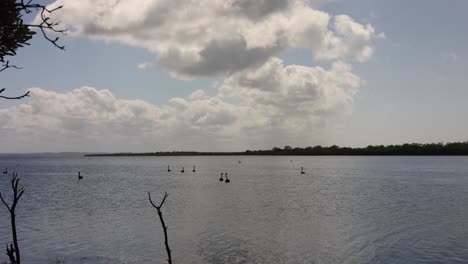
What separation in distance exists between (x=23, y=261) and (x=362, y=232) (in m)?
24.4

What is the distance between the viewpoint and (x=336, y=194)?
218ft

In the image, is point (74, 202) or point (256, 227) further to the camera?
point (74, 202)

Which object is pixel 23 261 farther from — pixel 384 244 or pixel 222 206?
pixel 222 206

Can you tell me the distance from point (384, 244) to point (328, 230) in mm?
6130

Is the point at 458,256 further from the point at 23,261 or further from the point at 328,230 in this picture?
the point at 23,261

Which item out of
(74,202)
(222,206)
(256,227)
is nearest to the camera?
(256,227)

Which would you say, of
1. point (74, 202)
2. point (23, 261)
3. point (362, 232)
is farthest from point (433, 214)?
point (74, 202)

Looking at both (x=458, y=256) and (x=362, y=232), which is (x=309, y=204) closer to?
(x=362, y=232)

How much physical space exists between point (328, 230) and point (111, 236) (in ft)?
56.9

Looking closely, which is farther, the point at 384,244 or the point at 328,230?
the point at 328,230

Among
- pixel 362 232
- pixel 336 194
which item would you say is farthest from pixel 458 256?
pixel 336 194

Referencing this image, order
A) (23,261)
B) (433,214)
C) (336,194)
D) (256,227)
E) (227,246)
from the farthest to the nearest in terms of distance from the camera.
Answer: (336,194) < (433,214) < (256,227) < (227,246) < (23,261)

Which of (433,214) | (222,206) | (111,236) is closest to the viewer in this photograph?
(111,236)

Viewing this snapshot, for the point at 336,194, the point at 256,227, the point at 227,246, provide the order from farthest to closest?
the point at 336,194 < the point at 256,227 < the point at 227,246
